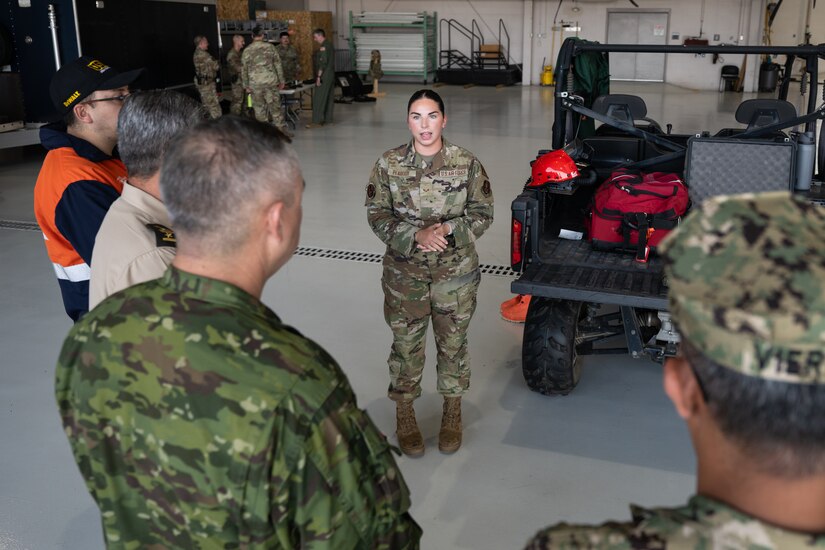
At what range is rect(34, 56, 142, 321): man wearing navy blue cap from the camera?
8.45ft

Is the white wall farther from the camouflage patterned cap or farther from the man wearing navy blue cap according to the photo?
the camouflage patterned cap

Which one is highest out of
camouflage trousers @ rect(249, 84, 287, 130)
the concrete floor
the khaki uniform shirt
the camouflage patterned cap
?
the camouflage patterned cap

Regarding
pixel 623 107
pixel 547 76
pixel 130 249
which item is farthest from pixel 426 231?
pixel 547 76

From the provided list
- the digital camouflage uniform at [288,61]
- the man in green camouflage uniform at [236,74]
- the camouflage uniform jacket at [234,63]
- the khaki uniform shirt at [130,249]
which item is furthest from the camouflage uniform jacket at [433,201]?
the digital camouflage uniform at [288,61]

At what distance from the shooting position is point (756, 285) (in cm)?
86

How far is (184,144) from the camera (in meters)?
1.39

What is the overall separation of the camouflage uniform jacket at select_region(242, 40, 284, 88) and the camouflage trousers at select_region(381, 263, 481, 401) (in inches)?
405

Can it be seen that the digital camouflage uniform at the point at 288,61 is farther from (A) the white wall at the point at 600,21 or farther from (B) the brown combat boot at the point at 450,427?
(B) the brown combat boot at the point at 450,427

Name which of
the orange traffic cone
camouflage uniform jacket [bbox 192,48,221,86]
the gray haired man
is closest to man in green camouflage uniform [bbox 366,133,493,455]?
the gray haired man

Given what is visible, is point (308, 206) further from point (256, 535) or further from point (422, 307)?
point (256, 535)

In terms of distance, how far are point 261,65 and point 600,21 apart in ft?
48.3

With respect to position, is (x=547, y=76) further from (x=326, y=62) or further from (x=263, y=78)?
(x=263, y=78)

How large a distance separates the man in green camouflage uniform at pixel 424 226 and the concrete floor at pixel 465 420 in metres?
0.49

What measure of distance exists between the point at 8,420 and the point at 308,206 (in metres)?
4.54
